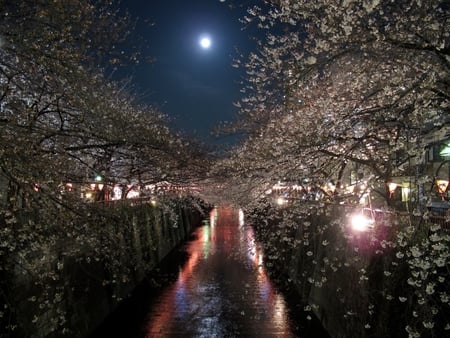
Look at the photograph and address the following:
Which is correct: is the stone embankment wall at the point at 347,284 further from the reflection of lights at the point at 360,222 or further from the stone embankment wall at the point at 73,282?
the stone embankment wall at the point at 73,282

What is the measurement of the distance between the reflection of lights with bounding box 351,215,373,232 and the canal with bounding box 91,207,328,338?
2.73 m

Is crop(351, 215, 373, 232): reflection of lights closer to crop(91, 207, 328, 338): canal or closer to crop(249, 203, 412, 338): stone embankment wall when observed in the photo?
crop(249, 203, 412, 338): stone embankment wall

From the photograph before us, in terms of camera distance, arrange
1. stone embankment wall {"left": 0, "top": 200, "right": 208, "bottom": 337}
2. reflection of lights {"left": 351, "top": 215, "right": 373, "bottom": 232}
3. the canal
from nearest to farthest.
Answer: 1. stone embankment wall {"left": 0, "top": 200, "right": 208, "bottom": 337}
2. reflection of lights {"left": 351, "top": 215, "right": 373, "bottom": 232}
3. the canal

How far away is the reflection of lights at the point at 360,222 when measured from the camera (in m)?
10.8

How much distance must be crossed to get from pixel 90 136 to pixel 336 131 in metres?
4.93

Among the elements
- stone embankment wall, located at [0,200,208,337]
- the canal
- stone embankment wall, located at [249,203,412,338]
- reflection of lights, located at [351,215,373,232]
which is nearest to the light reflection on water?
the canal

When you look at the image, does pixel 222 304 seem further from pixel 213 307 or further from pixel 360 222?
pixel 360 222

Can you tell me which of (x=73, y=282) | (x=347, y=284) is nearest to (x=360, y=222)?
(x=347, y=284)

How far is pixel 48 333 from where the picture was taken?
960 centimetres

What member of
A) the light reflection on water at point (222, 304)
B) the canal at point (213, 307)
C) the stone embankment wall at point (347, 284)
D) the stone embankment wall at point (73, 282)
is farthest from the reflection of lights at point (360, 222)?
the stone embankment wall at point (73, 282)

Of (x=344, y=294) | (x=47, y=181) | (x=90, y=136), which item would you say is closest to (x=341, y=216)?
(x=344, y=294)

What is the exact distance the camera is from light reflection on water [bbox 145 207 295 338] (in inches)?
523

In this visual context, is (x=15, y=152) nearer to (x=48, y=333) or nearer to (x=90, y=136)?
(x=90, y=136)

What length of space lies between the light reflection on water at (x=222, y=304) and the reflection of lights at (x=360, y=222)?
13.2 ft
